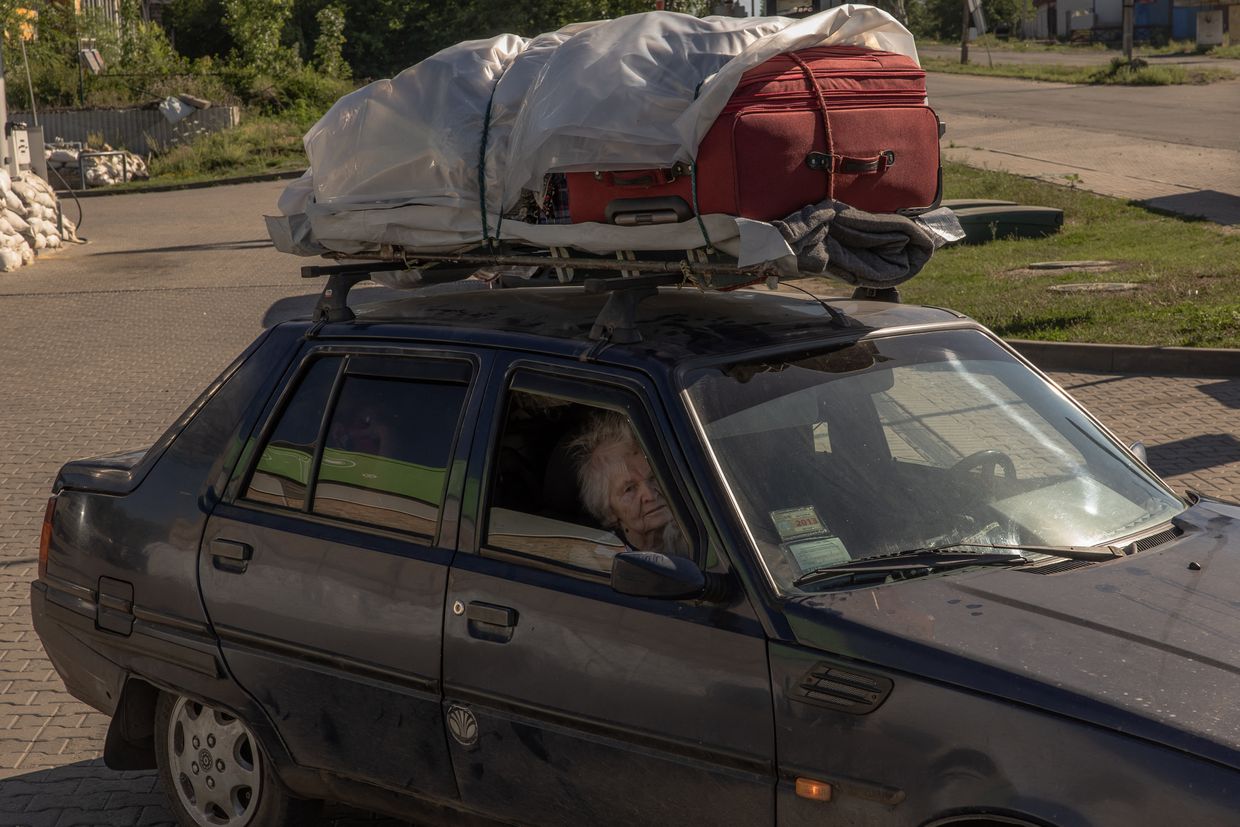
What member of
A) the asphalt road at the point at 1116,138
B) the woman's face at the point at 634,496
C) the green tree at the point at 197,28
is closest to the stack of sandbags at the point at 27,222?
the asphalt road at the point at 1116,138

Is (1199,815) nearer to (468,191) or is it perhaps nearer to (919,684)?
(919,684)

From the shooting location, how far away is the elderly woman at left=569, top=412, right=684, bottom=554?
3762 millimetres

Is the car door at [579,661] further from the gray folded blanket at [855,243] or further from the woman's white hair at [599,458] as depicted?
the gray folded blanket at [855,243]

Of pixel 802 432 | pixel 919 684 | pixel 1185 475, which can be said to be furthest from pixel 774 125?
pixel 1185 475

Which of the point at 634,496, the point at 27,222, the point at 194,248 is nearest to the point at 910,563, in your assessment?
the point at 634,496

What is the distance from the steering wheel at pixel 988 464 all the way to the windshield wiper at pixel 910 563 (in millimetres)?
397

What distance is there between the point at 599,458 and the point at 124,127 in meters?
46.1

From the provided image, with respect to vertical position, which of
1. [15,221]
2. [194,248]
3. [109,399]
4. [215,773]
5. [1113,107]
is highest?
[215,773]

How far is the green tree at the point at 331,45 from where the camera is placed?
55594mm

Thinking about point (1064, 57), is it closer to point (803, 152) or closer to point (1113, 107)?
point (1113, 107)

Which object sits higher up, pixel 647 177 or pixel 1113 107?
pixel 647 177

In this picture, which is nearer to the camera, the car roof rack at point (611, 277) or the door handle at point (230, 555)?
the car roof rack at point (611, 277)

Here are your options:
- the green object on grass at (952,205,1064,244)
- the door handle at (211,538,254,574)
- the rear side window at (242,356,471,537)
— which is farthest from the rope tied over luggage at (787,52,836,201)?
the green object on grass at (952,205,1064,244)

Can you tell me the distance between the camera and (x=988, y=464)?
3955mm
